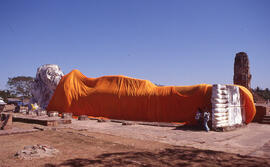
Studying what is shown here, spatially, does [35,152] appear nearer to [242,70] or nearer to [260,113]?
[260,113]

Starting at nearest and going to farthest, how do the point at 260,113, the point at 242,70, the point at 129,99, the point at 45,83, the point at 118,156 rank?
the point at 118,156 < the point at 260,113 < the point at 129,99 < the point at 242,70 < the point at 45,83

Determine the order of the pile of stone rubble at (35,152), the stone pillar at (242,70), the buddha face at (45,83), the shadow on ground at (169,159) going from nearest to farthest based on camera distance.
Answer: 1. the shadow on ground at (169,159)
2. the pile of stone rubble at (35,152)
3. the stone pillar at (242,70)
4. the buddha face at (45,83)

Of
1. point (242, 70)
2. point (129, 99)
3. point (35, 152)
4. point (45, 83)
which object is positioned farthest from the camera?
point (45, 83)

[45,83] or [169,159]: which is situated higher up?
[45,83]

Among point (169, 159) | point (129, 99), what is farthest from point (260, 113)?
point (169, 159)

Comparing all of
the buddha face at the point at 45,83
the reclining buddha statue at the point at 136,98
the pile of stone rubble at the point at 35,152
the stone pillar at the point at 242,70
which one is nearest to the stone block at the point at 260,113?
the reclining buddha statue at the point at 136,98

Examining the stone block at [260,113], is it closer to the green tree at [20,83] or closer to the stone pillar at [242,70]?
the stone pillar at [242,70]

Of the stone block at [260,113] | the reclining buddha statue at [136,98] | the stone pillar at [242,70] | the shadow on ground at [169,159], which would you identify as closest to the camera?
the shadow on ground at [169,159]

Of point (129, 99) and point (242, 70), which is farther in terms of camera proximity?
point (242, 70)

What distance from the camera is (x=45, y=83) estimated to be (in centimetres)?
1761

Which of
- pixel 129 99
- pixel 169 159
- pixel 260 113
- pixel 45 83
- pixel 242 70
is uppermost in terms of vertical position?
pixel 242 70

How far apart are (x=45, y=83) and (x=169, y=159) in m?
16.0

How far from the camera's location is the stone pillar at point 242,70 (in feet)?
53.3

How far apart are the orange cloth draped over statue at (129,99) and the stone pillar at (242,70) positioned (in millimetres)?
6178
